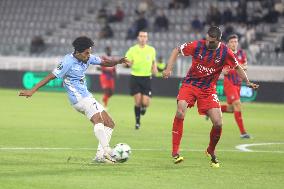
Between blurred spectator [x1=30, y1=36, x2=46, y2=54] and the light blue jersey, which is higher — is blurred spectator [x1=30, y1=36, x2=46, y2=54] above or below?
below

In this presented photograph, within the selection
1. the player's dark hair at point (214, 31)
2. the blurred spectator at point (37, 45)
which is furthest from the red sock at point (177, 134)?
the blurred spectator at point (37, 45)

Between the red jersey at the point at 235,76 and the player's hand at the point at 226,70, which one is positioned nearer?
the player's hand at the point at 226,70

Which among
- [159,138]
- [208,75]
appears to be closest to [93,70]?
[159,138]

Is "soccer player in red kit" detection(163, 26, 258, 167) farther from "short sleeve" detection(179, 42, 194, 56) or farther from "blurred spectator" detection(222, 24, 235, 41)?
"blurred spectator" detection(222, 24, 235, 41)

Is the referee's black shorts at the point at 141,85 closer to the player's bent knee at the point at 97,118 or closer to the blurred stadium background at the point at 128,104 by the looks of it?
the blurred stadium background at the point at 128,104

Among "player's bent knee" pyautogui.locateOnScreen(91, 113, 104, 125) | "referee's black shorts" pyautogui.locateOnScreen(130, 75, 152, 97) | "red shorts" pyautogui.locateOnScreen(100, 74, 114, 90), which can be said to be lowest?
"red shorts" pyautogui.locateOnScreen(100, 74, 114, 90)

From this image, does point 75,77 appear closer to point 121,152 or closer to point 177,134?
point 121,152

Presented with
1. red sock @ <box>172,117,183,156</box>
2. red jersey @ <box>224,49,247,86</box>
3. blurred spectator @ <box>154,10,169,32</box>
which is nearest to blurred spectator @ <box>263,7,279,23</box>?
blurred spectator @ <box>154,10,169,32</box>

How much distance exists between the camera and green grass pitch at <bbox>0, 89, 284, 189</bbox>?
11.0 meters

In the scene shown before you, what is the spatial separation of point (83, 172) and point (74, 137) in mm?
6079

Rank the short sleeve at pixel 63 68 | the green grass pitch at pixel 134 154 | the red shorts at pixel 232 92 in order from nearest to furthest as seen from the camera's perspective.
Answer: the green grass pitch at pixel 134 154
the short sleeve at pixel 63 68
the red shorts at pixel 232 92

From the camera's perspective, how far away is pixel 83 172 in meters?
11.7

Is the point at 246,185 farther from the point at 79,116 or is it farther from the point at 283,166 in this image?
the point at 79,116

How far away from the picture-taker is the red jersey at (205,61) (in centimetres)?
1317
